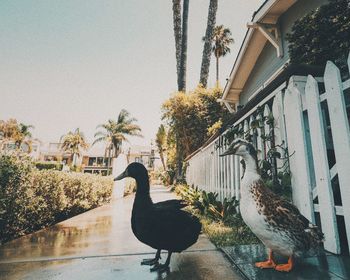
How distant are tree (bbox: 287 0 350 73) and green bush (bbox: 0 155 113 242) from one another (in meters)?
5.40

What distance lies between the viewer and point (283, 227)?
1.50m

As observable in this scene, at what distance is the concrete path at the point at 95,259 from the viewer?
1800 millimetres

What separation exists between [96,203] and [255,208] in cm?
735

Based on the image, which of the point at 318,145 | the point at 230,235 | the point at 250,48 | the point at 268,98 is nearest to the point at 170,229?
the point at 230,235

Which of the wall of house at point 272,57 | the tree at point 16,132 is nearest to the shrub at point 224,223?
the wall of house at point 272,57

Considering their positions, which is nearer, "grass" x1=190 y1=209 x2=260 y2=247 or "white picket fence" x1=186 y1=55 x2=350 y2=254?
"white picket fence" x1=186 y1=55 x2=350 y2=254

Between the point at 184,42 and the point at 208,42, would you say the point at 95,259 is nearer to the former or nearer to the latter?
the point at 208,42

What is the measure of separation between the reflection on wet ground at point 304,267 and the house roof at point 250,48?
6.70 metres

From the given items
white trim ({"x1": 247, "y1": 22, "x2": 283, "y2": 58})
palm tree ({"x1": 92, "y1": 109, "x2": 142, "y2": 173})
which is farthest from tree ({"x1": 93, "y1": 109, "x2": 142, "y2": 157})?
white trim ({"x1": 247, "y1": 22, "x2": 283, "y2": 58})

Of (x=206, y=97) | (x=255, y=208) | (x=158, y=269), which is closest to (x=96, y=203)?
(x=158, y=269)

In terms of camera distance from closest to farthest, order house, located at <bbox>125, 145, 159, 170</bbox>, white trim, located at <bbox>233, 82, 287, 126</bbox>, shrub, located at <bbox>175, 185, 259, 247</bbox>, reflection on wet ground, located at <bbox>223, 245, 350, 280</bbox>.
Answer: reflection on wet ground, located at <bbox>223, 245, 350, 280</bbox>
white trim, located at <bbox>233, 82, 287, 126</bbox>
shrub, located at <bbox>175, 185, 259, 247</bbox>
house, located at <bbox>125, 145, 159, 170</bbox>

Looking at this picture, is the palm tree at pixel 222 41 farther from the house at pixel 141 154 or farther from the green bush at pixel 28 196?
the house at pixel 141 154

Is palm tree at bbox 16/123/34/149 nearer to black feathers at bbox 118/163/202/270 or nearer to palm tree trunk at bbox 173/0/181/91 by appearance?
palm tree trunk at bbox 173/0/181/91

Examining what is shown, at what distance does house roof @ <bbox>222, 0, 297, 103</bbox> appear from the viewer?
21.6 ft
